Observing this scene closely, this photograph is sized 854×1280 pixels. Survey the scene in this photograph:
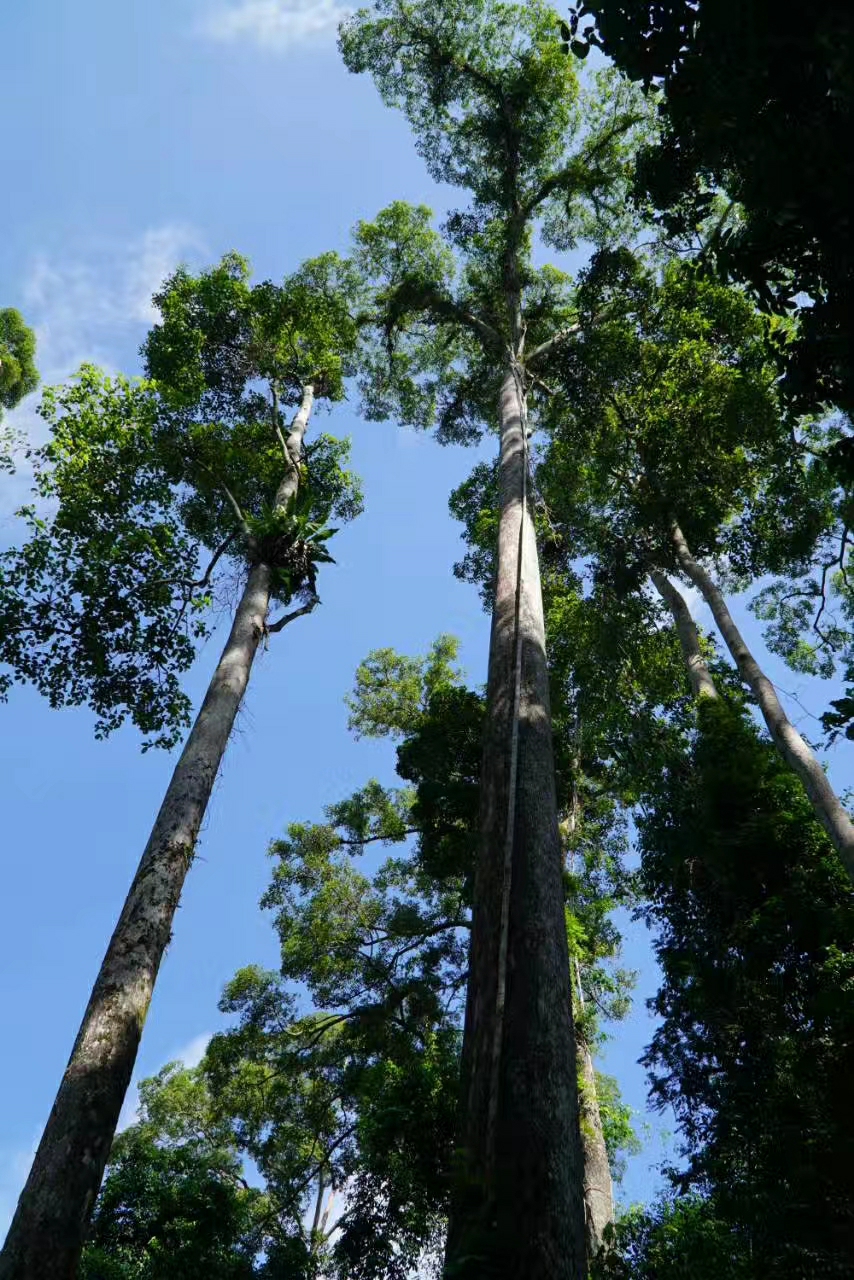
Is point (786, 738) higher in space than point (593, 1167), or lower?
higher

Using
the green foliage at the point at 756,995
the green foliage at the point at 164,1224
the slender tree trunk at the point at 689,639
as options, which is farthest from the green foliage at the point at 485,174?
the green foliage at the point at 164,1224

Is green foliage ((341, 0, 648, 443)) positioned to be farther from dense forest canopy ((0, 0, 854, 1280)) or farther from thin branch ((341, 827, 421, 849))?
thin branch ((341, 827, 421, 849))

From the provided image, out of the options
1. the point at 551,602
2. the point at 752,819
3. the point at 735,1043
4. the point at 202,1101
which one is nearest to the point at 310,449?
the point at 551,602

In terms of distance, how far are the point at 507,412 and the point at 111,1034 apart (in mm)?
8764

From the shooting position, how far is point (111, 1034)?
5047mm

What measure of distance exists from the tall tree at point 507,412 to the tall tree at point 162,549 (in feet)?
8.49

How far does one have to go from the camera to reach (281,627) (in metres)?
9.59

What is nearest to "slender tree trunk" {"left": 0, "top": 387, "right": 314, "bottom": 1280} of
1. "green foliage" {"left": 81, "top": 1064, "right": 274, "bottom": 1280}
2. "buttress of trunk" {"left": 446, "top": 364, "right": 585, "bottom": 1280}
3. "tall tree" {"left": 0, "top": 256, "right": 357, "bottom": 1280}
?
"tall tree" {"left": 0, "top": 256, "right": 357, "bottom": 1280}

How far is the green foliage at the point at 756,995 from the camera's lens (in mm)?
5504

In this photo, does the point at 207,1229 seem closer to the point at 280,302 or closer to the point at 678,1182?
the point at 678,1182

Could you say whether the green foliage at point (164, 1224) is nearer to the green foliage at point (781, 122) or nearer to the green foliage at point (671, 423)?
the green foliage at point (671, 423)

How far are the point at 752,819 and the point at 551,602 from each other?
292 inches

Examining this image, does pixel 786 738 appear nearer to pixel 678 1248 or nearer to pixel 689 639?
pixel 689 639

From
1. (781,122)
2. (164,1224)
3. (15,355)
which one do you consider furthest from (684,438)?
(15,355)
